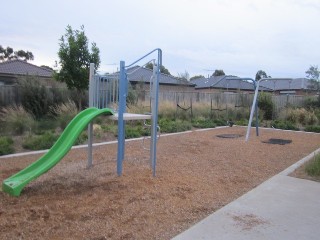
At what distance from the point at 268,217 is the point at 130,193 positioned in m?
1.86

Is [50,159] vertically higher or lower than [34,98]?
lower

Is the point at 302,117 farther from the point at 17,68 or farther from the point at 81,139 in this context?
the point at 17,68

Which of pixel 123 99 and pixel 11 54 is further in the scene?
pixel 11 54

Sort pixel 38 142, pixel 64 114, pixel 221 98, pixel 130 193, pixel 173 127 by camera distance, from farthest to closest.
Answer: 1. pixel 221 98
2. pixel 173 127
3. pixel 64 114
4. pixel 38 142
5. pixel 130 193

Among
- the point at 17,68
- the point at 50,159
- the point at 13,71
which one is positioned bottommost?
the point at 50,159

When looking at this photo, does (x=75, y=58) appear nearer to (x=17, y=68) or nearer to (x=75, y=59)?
(x=75, y=59)

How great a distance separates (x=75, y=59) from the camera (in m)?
15.2

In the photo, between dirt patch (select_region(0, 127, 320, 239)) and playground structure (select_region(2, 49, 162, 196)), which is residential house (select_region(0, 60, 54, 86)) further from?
playground structure (select_region(2, 49, 162, 196))

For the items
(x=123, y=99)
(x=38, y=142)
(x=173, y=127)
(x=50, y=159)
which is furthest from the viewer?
(x=173, y=127)

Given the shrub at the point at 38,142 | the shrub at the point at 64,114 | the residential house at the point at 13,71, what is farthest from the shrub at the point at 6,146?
the residential house at the point at 13,71

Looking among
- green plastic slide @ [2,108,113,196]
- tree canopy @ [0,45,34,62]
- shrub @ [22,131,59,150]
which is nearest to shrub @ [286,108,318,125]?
shrub @ [22,131,59,150]

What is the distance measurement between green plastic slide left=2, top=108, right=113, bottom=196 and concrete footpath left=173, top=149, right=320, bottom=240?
2.17 m

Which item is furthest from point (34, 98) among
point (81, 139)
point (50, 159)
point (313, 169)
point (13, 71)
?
point (13, 71)

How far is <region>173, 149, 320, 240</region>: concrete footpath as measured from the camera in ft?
11.6
